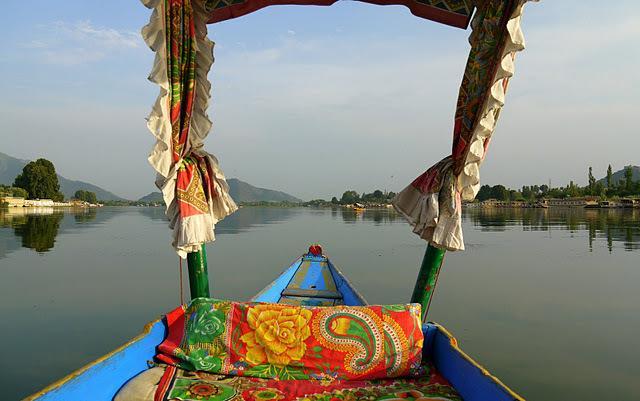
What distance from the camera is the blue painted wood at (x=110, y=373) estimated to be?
6.31 ft

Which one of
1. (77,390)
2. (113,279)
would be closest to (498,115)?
(77,390)

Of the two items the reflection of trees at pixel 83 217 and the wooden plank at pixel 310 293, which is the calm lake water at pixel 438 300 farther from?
the reflection of trees at pixel 83 217

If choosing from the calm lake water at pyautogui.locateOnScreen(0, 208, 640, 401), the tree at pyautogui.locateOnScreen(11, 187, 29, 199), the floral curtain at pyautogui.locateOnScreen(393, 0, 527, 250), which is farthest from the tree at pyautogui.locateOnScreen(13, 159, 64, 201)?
the floral curtain at pyautogui.locateOnScreen(393, 0, 527, 250)

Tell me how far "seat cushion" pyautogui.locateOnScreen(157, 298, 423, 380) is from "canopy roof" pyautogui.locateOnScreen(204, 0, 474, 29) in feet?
7.87

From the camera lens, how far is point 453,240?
121 inches

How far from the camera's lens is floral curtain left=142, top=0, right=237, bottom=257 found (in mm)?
2998

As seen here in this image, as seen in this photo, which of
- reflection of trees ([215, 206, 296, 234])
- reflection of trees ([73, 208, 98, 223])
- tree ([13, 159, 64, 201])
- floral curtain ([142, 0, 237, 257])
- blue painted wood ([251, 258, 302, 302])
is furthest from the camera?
tree ([13, 159, 64, 201])

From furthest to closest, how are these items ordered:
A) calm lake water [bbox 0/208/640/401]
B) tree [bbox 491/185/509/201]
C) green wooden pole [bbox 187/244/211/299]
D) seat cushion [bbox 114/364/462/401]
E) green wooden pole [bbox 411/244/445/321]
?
tree [bbox 491/185/509/201] → calm lake water [bbox 0/208/640/401] → green wooden pole [bbox 187/244/211/299] → green wooden pole [bbox 411/244/445/321] → seat cushion [bbox 114/364/462/401]

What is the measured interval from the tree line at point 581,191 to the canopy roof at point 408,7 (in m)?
53.1

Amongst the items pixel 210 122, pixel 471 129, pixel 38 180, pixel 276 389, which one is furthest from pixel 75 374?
pixel 38 180

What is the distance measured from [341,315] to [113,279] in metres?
9.95

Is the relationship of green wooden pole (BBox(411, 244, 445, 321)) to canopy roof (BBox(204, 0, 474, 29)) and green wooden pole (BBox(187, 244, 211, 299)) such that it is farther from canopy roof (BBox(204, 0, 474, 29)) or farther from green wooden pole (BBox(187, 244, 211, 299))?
canopy roof (BBox(204, 0, 474, 29))

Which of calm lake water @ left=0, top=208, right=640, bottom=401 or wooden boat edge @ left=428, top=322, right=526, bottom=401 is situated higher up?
wooden boat edge @ left=428, top=322, right=526, bottom=401

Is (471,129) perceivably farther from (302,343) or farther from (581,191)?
(581,191)
